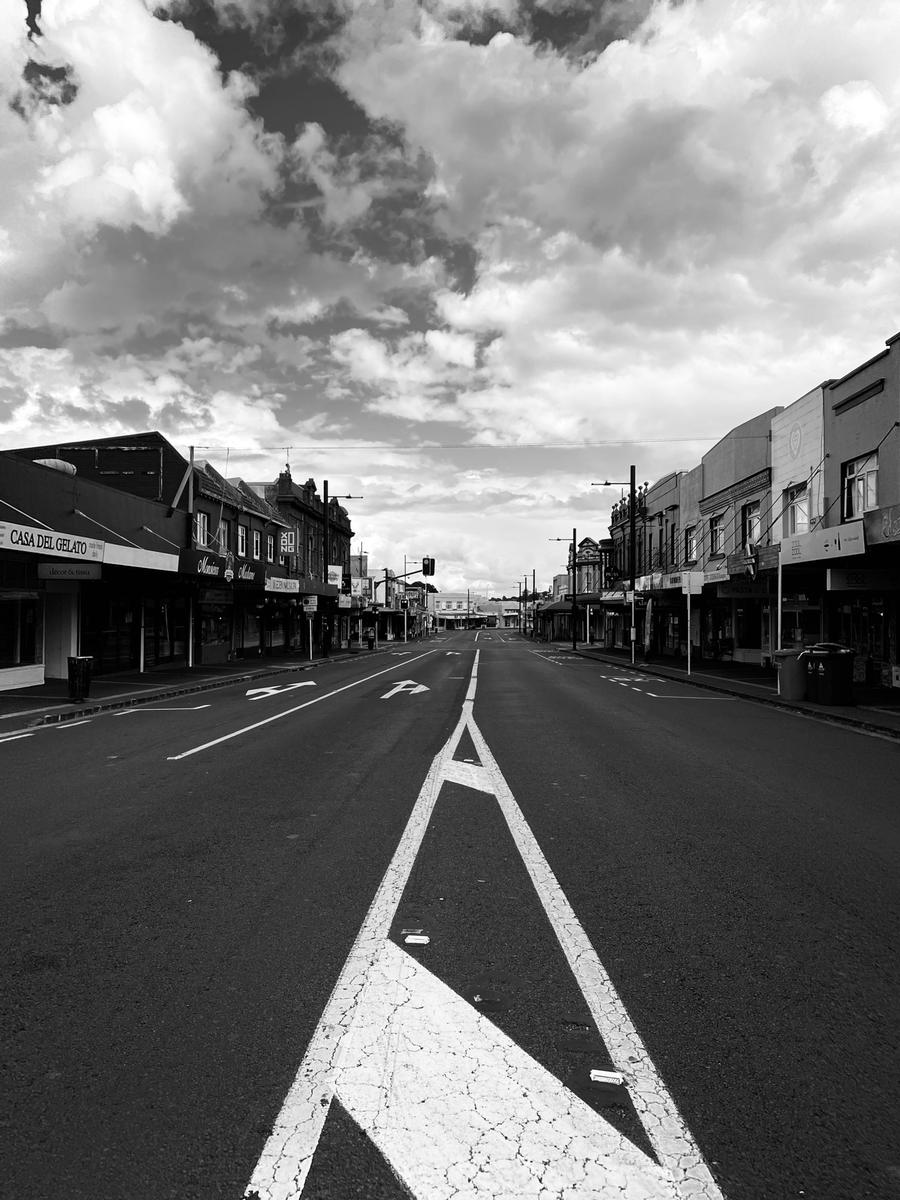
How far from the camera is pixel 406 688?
21047 millimetres

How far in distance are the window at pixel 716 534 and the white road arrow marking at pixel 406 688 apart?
18680 mm

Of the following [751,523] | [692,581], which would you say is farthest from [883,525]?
[751,523]

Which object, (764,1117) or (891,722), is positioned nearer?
(764,1117)

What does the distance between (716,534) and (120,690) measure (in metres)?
27.7

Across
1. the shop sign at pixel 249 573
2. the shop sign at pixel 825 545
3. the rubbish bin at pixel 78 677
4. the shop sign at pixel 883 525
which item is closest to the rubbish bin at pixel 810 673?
the shop sign at pixel 825 545

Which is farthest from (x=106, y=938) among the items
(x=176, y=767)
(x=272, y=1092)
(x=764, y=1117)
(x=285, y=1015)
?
(x=176, y=767)

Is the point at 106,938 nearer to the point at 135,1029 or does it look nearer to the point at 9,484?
the point at 135,1029

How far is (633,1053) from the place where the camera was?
123 inches

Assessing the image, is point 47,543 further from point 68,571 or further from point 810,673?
point 810,673

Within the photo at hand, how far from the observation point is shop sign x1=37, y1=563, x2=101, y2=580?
1903cm

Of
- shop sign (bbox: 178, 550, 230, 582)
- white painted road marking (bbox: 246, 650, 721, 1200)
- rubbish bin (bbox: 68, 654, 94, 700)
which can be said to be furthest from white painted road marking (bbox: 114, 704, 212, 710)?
white painted road marking (bbox: 246, 650, 721, 1200)

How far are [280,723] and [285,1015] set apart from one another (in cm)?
1042

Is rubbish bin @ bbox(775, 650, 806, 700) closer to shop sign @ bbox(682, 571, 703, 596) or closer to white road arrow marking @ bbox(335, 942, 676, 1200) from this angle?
shop sign @ bbox(682, 571, 703, 596)

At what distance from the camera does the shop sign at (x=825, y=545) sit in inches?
635
